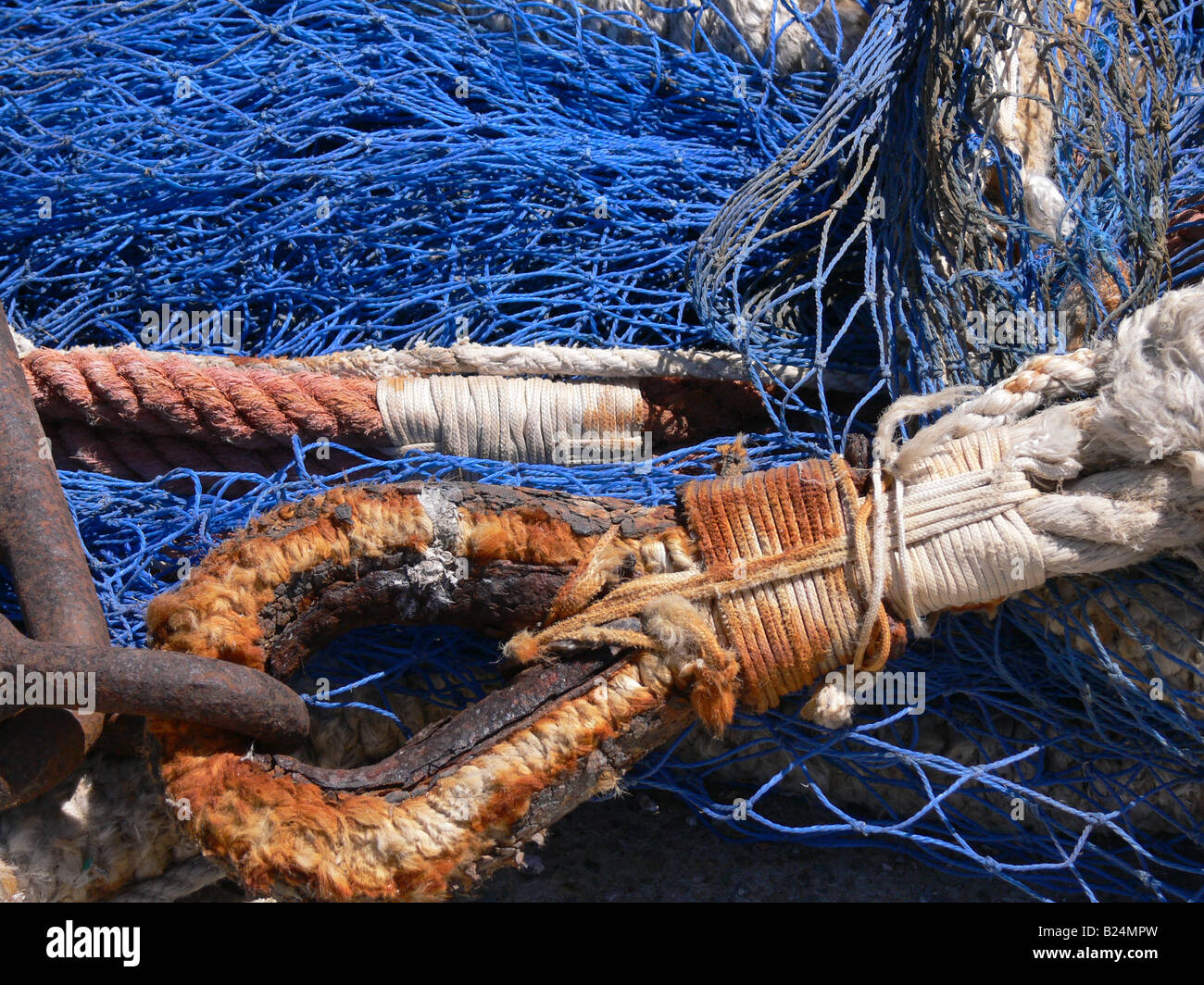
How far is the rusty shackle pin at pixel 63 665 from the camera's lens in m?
1.92

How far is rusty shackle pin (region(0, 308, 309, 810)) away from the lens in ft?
6.31

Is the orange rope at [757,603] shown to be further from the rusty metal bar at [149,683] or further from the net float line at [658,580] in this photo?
the rusty metal bar at [149,683]

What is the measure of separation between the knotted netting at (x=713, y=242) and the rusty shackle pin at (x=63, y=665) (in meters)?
0.28

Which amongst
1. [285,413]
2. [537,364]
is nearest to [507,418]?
[537,364]

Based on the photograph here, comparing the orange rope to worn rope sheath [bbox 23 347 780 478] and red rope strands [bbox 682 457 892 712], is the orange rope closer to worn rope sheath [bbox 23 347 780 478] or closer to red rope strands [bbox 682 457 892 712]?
red rope strands [bbox 682 457 892 712]

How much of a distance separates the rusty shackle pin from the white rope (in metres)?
0.77

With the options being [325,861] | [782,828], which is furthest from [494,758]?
[782,828]

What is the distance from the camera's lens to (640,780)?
95.7 inches

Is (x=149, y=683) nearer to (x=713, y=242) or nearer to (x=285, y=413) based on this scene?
(x=285, y=413)

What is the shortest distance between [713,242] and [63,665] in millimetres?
1728

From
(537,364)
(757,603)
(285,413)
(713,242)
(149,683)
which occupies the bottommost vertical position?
(149,683)

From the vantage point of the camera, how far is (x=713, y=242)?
2.74 m

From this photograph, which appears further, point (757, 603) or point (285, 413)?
point (285, 413)

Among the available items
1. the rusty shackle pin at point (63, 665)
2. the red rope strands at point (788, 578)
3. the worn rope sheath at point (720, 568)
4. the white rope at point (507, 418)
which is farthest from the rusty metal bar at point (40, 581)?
the red rope strands at point (788, 578)
